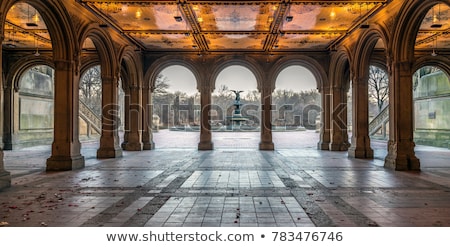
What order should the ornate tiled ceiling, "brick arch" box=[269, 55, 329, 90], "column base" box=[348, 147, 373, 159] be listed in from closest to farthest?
the ornate tiled ceiling < "column base" box=[348, 147, 373, 159] < "brick arch" box=[269, 55, 329, 90]

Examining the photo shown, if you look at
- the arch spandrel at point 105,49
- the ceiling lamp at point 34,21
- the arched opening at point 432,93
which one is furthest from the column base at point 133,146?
the arched opening at point 432,93

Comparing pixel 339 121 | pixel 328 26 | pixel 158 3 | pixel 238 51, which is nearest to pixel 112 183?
pixel 158 3

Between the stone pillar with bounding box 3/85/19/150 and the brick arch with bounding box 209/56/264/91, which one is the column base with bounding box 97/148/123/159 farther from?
the stone pillar with bounding box 3/85/19/150

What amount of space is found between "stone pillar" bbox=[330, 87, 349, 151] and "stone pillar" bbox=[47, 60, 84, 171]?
12632 mm

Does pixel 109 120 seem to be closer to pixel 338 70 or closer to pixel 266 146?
pixel 266 146

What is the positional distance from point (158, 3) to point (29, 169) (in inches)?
270

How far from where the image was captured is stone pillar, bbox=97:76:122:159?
14.4 metres

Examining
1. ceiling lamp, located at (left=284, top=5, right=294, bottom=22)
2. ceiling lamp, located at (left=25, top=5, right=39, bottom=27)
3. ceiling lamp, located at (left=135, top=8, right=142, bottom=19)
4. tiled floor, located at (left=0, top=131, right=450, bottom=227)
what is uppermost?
ceiling lamp, located at (left=25, top=5, right=39, bottom=27)

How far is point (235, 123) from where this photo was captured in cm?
3653

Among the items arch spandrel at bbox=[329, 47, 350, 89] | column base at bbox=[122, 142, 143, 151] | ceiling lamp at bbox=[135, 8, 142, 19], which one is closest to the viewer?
ceiling lamp at bbox=[135, 8, 142, 19]


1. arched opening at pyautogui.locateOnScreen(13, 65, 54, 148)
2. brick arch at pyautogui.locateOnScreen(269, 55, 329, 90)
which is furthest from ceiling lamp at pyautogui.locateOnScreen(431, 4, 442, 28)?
arched opening at pyautogui.locateOnScreen(13, 65, 54, 148)

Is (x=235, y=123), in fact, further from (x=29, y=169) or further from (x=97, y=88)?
(x=29, y=169)

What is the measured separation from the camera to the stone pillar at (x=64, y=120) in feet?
35.0

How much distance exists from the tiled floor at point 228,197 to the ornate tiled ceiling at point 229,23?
5483mm
